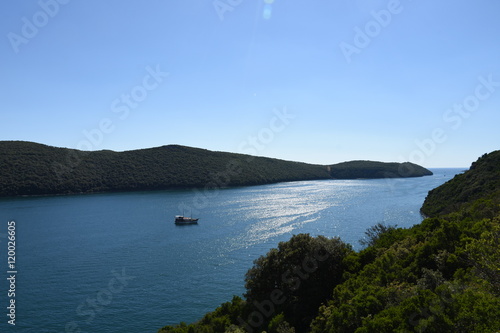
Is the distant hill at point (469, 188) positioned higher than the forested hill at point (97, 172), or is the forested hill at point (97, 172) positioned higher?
the forested hill at point (97, 172)

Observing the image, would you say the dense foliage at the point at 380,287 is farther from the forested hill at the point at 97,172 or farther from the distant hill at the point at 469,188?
the forested hill at the point at 97,172

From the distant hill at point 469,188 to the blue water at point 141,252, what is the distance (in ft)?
19.3

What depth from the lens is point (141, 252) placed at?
5447cm

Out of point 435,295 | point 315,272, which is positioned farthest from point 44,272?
point 435,295

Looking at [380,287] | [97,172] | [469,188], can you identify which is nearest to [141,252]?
[380,287]

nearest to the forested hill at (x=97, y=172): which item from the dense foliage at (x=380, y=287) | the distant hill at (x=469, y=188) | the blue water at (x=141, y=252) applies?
the blue water at (x=141, y=252)

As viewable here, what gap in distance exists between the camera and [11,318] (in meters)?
30.7

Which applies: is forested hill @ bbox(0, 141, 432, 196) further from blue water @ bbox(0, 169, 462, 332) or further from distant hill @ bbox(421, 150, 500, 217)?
distant hill @ bbox(421, 150, 500, 217)

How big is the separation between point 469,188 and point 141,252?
70.0 m

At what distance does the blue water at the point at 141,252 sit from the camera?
3272cm

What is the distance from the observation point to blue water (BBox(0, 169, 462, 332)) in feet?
107

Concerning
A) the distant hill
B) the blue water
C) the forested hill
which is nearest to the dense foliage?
the blue water

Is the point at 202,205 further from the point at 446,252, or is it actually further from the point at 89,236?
the point at 446,252

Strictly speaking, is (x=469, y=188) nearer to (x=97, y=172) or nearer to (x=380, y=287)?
(x=380, y=287)
